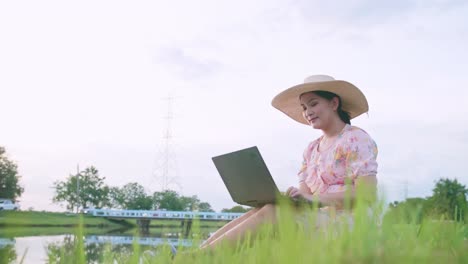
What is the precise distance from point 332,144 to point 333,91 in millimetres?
311

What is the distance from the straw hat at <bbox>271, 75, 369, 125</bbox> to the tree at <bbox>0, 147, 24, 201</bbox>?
2473cm

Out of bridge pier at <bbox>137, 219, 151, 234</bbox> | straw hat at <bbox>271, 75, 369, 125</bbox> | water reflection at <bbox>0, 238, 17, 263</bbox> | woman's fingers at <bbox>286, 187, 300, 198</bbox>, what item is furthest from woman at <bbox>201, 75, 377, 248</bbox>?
water reflection at <bbox>0, 238, 17, 263</bbox>

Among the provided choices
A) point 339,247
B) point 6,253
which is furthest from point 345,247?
point 6,253

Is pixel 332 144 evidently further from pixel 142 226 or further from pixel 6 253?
pixel 142 226

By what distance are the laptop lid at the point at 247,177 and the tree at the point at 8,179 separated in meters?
25.1

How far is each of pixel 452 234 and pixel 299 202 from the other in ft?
3.98

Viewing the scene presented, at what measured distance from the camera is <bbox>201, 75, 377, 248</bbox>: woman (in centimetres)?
298

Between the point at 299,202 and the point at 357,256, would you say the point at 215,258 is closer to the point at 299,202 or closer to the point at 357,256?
the point at 357,256

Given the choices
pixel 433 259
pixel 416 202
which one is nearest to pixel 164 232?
pixel 416 202

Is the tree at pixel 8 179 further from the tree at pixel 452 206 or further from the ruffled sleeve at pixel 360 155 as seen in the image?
the ruffled sleeve at pixel 360 155

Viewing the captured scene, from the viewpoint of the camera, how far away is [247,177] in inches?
114

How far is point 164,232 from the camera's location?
5.13ft

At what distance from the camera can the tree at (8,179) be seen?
1140 inches

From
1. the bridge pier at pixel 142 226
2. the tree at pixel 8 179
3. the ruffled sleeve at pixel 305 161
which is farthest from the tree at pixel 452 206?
the tree at pixel 8 179
